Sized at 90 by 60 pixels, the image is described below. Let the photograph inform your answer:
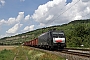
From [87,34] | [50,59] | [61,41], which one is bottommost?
[50,59]

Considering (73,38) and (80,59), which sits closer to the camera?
(80,59)

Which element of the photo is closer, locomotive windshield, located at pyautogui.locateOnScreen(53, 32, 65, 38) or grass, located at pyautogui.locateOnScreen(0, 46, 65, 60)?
grass, located at pyautogui.locateOnScreen(0, 46, 65, 60)

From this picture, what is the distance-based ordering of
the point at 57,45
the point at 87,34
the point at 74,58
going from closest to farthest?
the point at 74,58 → the point at 57,45 → the point at 87,34

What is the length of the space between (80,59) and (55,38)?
52.5 ft

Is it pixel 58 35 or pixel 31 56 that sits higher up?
pixel 58 35

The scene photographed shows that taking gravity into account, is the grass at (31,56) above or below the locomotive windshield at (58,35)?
below

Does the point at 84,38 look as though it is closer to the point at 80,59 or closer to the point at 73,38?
the point at 73,38

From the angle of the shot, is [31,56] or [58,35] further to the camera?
[31,56]

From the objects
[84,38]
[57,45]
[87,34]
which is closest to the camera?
[57,45]

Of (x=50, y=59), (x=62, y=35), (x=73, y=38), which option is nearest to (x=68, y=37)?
(x=73, y=38)

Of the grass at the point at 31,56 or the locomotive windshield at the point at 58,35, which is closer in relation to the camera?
the grass at the point at 31,56

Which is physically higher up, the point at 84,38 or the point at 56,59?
the point at 84,38

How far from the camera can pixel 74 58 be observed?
54.2 feet

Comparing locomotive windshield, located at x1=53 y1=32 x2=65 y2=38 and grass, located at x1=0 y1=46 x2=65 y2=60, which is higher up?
locomotive windshield, located at x1=53 y1=32 x2=65 y2=38
